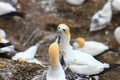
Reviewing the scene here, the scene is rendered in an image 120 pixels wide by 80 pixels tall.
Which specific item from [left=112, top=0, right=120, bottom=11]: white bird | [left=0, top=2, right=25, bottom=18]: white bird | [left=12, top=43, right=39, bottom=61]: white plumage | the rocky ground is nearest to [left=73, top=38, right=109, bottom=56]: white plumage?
the rocky ground

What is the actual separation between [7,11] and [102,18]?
1504mm

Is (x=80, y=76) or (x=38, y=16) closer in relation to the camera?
(x=80, y=76)

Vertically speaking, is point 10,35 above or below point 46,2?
below

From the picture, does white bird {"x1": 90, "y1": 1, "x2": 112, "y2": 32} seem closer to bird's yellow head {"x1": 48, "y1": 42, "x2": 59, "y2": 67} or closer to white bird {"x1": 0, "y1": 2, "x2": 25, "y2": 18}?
white bird {"x1": 0, "y1": 2, "x2": 25, "y2": 18}

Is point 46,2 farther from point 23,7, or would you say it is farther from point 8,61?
point 8,61

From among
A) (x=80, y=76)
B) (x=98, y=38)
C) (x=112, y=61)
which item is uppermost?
(x=98, y=38)

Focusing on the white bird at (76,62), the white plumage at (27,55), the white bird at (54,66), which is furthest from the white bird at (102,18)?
the white bird at (54,66)

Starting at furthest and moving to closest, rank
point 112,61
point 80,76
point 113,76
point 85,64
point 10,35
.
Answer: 1. point 10,35
2. point 112,61
3. point 113,76
4. point 85,64
5. point 80,76

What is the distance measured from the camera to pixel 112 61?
7.41 meters

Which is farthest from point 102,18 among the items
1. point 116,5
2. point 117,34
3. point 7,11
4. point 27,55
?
point 27,55

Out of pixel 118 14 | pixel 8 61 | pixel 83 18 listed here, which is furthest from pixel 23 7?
pixel 8 61

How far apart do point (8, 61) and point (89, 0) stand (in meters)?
3.62

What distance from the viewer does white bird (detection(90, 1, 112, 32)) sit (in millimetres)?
8031

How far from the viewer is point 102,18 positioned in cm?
812
